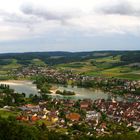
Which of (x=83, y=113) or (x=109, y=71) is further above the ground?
(x=109, y=71)

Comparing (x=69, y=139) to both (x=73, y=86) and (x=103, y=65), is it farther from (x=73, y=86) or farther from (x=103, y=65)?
(x=103, y=65)

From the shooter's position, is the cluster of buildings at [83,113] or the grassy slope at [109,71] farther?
the grassy slope at [109,71]

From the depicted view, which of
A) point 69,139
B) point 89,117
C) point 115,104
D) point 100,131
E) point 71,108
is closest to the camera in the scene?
point 69,139

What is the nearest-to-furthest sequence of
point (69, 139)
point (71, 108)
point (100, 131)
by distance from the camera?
point (69, 139) < point (100, 131) < point (71, 108)

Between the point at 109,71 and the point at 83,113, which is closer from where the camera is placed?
the point at 83,113

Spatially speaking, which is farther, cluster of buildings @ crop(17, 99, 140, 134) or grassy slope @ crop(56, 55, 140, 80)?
grassy slope @ crop(56, 55, 140, 80)

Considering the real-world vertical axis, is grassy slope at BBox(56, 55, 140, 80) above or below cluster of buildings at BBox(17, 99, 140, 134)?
above

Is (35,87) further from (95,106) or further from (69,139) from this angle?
(69,139)

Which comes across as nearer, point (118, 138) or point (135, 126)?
point (118, 138)

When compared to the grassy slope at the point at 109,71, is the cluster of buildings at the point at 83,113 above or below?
below

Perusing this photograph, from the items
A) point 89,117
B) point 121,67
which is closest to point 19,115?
point 89,117
